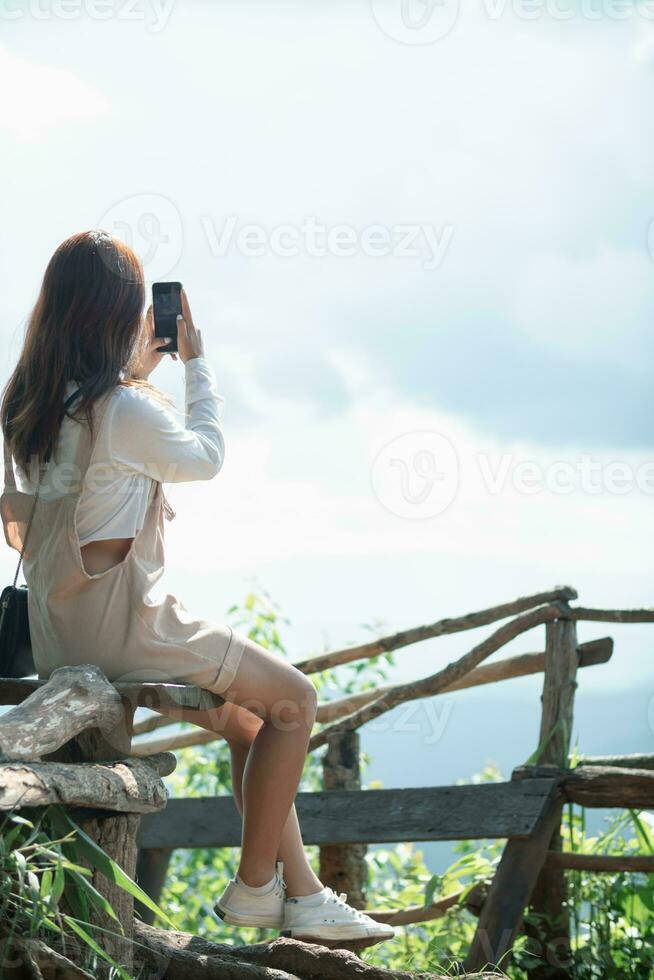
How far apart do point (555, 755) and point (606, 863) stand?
Result: 1.32 feet

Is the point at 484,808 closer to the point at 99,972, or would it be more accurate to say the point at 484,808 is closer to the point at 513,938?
the point at 513,938

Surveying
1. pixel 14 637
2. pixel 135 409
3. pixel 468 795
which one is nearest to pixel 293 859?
pixel 14 637

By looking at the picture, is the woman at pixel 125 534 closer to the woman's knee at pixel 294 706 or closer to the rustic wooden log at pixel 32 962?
the woman's knee at pixel 294 706

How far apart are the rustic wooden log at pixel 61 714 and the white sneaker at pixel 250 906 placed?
483mm

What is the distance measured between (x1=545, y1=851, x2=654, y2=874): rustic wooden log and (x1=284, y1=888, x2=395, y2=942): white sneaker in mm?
1453

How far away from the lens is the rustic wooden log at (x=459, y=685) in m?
4.45

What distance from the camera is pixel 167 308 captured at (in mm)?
2975

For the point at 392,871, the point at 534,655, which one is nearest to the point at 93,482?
the point at 534,655

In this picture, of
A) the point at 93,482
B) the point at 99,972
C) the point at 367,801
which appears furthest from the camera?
the point at 367,801

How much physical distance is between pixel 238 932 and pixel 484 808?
4769 millimetres

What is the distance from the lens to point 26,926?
2.19 meters

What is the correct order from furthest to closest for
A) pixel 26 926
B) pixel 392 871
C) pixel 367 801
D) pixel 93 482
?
pixel 392 871 → pixel 367 801 → pixel 93 482 → pixel 26 926

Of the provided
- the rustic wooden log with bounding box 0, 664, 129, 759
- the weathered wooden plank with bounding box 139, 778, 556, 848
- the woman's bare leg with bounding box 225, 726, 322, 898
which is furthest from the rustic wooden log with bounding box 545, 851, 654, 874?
the rustic wooden log with bounding box 0, 664, 129, 759

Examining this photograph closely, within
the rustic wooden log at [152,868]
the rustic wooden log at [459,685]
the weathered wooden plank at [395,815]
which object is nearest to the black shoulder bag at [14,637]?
the rustic wooden log at [459,685]
